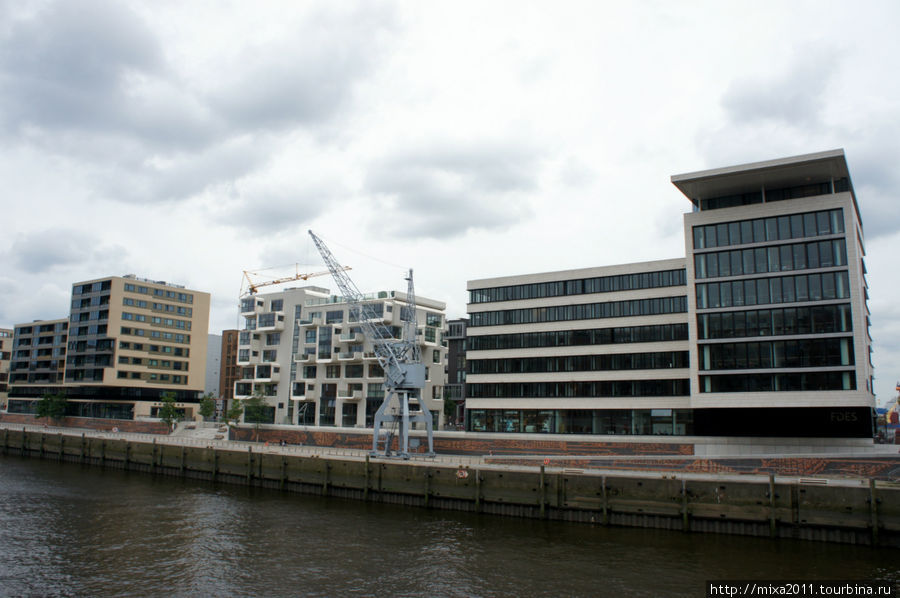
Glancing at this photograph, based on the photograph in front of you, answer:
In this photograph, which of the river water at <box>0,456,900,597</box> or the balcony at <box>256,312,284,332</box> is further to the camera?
the balcony at <box>256,312,284,332</box>

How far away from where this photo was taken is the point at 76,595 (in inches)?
1230

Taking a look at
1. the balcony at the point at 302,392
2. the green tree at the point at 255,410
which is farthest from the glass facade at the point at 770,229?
the green tree at the point at 255,410

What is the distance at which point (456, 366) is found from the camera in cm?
13912

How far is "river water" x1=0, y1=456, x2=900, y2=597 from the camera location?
108 ft

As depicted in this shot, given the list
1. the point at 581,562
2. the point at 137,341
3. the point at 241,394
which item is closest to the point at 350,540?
the point at 581,562

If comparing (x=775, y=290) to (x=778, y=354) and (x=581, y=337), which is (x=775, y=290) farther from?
(x=581, y=337)

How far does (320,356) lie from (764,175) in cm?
7796

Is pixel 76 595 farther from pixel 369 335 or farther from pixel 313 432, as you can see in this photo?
pixel 313 432

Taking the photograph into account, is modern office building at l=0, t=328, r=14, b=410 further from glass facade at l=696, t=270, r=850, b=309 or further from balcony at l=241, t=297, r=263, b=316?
glass facade at l=696, t=270, r=850, b=309

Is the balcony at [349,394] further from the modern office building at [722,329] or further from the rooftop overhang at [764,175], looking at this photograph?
the rooftop overhang at [764,175]

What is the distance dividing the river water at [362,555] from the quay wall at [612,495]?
3.96ft

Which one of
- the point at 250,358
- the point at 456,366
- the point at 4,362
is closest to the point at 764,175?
the point at 456,366

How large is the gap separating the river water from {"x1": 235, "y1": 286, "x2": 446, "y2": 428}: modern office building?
62.3m

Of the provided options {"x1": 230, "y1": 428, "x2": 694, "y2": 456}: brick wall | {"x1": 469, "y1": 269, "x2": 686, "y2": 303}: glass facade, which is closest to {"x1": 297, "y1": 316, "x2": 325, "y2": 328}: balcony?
{"x1": 230, "y1": 428, "x2": 694, "y2": 456}: brick wall
